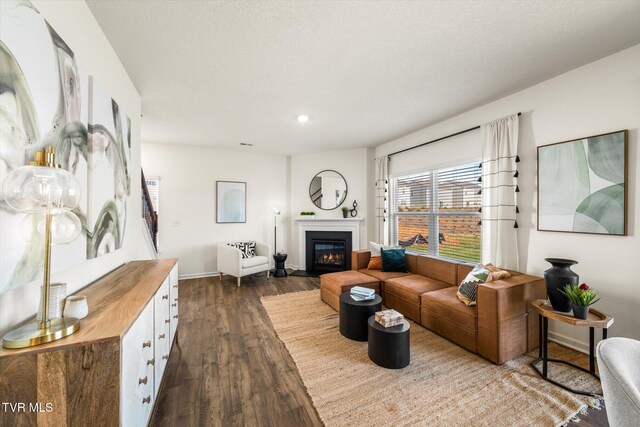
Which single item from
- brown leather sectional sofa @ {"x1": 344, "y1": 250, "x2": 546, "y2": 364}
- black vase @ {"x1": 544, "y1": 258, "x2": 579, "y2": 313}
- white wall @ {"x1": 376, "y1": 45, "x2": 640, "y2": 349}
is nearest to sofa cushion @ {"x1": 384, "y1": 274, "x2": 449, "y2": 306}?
brown leather sectional sofa @ {"x1": 344, "y1": 250, "x2": 546, "y2": 364}

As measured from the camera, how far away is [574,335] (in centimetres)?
250

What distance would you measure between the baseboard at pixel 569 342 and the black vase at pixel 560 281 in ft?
2.80

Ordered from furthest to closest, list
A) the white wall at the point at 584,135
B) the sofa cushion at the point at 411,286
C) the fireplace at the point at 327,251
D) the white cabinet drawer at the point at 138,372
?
the fireplace at the point at 327,251
the sofa cushion at the point at 411,286
the white wall at the point at 584,135
the white cabinet drawer at the point at 138,372

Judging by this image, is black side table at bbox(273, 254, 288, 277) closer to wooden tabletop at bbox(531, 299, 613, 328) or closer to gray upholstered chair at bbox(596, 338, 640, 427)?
wooden tabletop at bbox(531, 299, 613, 328)

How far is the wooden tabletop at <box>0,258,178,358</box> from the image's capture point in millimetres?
961

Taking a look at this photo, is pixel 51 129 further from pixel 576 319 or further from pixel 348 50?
pixel 576 319

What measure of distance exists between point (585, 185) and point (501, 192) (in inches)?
27.6

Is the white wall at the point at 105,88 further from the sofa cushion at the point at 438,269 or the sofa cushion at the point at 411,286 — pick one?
the sofa cushion at the point at 438,269

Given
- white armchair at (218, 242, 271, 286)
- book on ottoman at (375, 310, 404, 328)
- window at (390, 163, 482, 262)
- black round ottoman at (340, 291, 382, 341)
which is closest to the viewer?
book on ottoman at (375, 310, 404, 328)

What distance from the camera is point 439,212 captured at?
4027 mm

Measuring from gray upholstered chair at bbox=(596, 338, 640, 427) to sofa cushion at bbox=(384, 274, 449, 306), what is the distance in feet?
6.40

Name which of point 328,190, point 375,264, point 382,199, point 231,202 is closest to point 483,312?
point 375,264

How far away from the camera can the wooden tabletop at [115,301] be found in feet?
3.15

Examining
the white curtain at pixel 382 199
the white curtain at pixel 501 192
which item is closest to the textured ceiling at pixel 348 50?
the white curtain at pixel 501 192
